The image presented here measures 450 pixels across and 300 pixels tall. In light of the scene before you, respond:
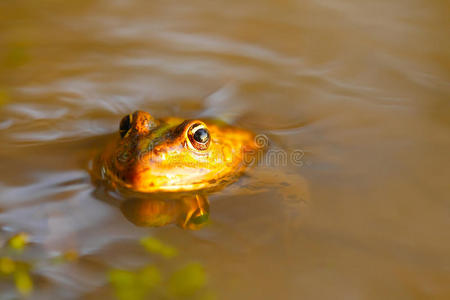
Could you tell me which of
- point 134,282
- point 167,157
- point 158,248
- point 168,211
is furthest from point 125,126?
point 134,282

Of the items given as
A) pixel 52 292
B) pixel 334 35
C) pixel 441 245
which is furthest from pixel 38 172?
pixel 334 35

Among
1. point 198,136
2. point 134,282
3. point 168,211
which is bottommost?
point 134,282

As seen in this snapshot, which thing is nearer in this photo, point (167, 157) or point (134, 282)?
point (134, 282)

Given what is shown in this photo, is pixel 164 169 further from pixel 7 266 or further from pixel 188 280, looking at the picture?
pixel 7 266

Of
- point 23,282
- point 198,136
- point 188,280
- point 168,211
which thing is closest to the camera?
point 23,282

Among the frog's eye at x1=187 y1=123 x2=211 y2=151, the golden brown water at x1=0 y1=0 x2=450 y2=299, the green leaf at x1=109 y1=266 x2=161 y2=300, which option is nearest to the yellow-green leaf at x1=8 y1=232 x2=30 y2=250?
the golden brown water at x1=0 y1=0 x2=450 y2=299

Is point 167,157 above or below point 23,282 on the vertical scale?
above
